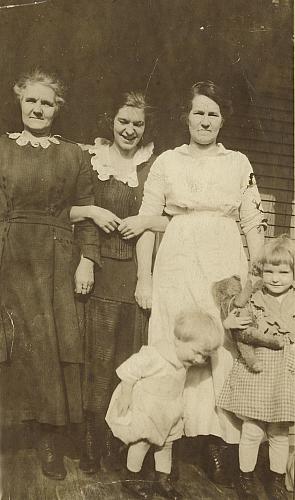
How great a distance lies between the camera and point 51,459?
290 cm

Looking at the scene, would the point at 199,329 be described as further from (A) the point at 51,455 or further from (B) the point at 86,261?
(A) the point at 51,455

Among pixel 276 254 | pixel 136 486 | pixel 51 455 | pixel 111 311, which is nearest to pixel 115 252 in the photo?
pixel 111 311

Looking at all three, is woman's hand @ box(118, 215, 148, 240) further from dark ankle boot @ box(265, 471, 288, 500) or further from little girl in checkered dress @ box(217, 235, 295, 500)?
dark ankle boot @ box(265, 471, 288, 500)

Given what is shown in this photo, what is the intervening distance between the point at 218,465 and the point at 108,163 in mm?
1665

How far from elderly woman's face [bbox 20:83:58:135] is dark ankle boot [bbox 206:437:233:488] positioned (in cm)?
186

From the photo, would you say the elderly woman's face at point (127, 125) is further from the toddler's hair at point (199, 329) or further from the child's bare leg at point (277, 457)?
the child's bare leg at point (277, 457)

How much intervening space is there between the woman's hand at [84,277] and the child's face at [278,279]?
890 mm

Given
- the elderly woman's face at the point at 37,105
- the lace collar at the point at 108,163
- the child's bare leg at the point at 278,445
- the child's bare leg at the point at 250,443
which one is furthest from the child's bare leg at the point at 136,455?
the elderly woman's face at the point at 37,105

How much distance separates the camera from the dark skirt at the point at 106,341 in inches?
117

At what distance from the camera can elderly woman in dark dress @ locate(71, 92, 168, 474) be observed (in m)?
2.97

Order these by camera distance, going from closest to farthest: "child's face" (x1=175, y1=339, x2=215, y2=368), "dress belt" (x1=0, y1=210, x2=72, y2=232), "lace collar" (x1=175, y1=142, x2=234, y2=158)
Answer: "child's face" (x1=175, y1=339, x2=215, y2=368), "dress belt" (x1=0, y1=210, x2=72, y2=232), "lace collar" (x1=175, y1=142, x2=234, y2=158)

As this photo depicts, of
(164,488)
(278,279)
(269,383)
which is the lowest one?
(164,488)

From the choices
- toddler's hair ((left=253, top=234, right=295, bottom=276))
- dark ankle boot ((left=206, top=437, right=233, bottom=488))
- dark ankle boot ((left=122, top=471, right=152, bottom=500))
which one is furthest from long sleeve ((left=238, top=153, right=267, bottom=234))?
dark ankle boot ((left=122, top=471, right=152, bottom=500))

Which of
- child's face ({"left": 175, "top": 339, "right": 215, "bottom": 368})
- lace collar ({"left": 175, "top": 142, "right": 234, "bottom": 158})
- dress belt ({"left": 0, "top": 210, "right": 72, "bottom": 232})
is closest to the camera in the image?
child's face ({"left": 175, "top": 339, "right": 215, "bottom": 368})
